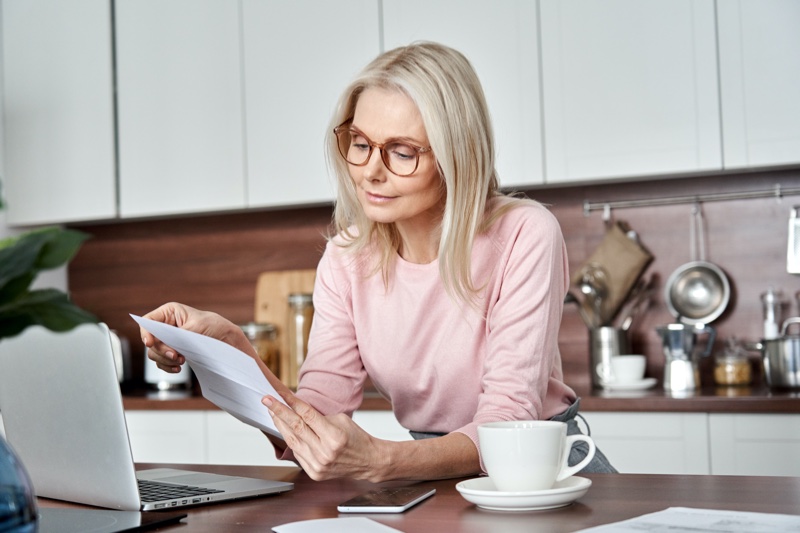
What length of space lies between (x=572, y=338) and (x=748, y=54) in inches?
39.2

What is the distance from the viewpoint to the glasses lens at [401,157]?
1539 mm

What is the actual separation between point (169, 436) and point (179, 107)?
1.08 m

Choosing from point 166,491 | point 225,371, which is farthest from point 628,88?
point 166,491

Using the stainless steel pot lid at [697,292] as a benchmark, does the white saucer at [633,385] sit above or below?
below

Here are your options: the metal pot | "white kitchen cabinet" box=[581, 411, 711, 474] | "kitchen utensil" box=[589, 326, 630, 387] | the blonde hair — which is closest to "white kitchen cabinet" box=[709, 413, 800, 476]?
"white kitchen cabinet" box=[581, 411, 711, 474]

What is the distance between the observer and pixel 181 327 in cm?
148

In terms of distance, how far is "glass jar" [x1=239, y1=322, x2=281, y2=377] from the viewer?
3090 mm

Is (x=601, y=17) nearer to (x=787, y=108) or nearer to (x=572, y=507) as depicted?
(x=787, y=108)

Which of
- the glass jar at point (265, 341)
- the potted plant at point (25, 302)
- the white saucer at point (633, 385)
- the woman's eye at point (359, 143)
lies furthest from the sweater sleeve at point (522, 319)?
the glass jar at point (265, 341)

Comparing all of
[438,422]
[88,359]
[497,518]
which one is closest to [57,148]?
[438,422]

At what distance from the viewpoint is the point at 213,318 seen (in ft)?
4.96

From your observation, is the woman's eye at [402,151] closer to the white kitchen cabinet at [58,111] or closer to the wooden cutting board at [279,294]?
the wooden cutting board at [279,294]

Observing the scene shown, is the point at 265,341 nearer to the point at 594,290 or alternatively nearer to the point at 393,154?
the point at 594,290

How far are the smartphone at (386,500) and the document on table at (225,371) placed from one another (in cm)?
18
